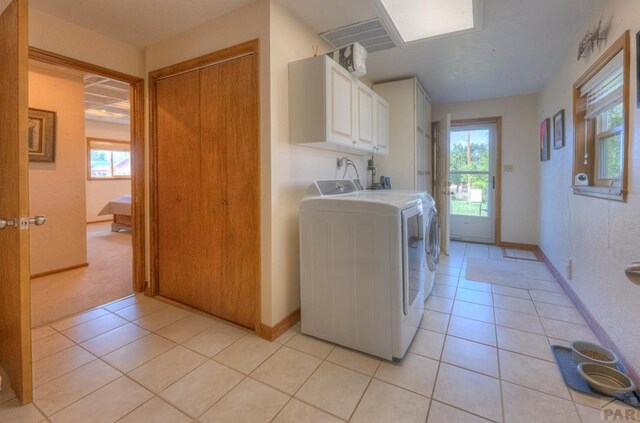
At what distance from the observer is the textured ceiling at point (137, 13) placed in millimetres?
2043

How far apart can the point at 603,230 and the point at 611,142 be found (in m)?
0.73

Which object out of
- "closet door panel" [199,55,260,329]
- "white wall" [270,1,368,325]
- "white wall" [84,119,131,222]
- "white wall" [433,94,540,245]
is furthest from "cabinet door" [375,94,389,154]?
"white wall" [84,119,131,222]

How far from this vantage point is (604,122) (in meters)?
2.32

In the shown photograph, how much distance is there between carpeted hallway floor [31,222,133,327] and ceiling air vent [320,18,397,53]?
2997 millimetres

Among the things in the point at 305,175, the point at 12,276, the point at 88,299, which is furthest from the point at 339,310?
the point at 88,299

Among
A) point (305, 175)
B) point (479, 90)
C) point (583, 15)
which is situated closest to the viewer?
point (583, 15)

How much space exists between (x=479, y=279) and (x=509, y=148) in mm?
2440

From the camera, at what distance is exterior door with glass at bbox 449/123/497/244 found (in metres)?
4.86

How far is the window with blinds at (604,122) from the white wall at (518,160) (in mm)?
2012

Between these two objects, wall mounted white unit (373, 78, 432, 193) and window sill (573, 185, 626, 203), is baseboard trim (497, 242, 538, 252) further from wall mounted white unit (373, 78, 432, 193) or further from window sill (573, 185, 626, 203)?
window sill (573, 185, 626, 203)

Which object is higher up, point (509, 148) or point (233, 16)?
point (233, 16)

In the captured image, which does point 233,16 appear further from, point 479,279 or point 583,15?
point 479,279

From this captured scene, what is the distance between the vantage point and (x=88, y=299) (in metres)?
2.76

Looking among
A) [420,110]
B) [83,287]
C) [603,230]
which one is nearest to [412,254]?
[603,230]
